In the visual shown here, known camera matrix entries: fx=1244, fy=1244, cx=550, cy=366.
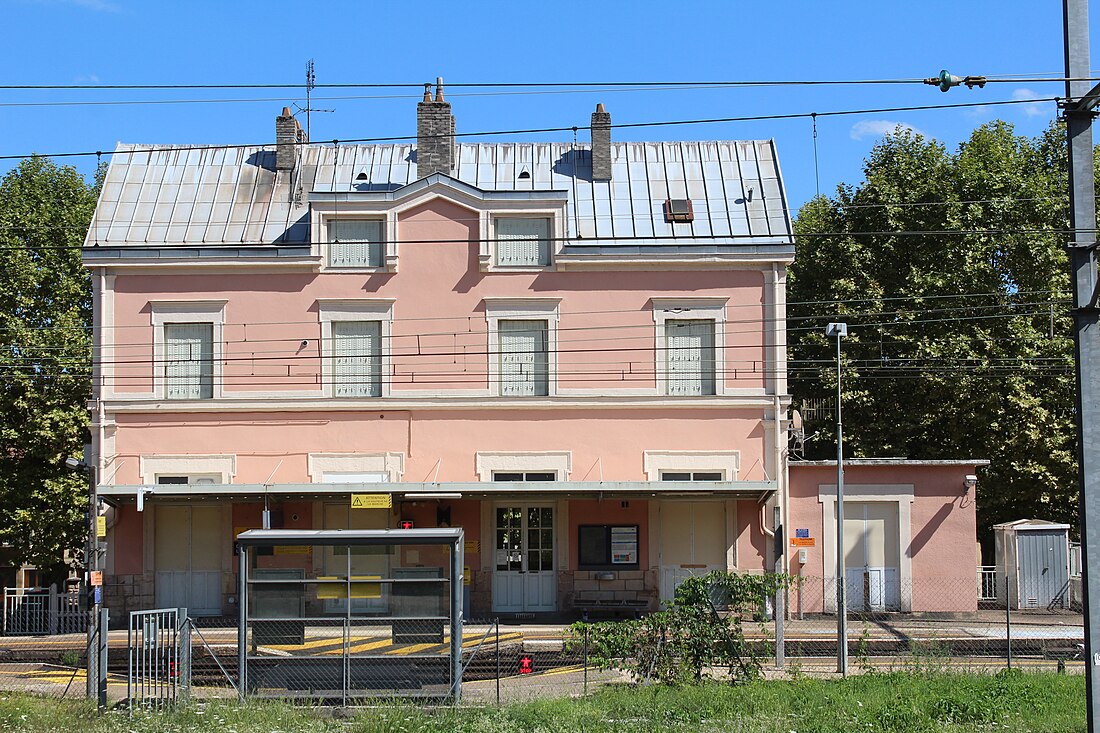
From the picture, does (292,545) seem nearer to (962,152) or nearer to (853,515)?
(853,515)

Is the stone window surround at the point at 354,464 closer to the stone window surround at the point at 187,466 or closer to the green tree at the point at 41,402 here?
the stone window surround at the point at 187,466

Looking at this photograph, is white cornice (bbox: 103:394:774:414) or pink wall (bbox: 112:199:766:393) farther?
pink wall (bbox: 112:199:766:393)

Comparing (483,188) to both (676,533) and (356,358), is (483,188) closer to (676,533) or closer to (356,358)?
(356,358)

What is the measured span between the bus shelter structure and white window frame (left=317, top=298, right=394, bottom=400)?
10.7 metres

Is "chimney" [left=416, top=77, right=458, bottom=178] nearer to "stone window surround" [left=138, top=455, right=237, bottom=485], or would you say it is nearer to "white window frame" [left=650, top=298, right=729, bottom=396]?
"white window frame" [left=650, top=298, right=729, bottom=396]

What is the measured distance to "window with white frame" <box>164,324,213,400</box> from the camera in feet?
94.7

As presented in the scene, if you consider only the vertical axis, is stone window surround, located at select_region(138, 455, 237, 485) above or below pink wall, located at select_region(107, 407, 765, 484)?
below

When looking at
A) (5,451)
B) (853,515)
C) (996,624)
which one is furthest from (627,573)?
(5,451)

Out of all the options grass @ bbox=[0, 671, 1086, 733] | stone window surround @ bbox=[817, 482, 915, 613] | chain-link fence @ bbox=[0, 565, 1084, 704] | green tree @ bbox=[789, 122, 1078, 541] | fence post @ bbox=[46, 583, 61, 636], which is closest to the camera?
grass @ bbox=[0, 671, 1086, 733]

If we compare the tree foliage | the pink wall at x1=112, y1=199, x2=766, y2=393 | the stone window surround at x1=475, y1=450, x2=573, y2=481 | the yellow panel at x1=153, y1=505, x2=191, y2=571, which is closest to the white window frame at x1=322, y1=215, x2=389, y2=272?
the pink wall at x1=112, y1=199, x2=766, y2=393

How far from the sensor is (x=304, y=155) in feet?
104

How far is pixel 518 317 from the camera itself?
28.9 meters

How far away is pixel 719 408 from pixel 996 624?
297 inches

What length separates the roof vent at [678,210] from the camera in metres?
29.8
